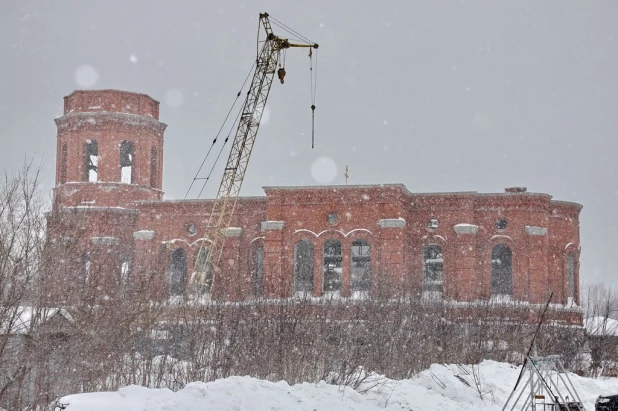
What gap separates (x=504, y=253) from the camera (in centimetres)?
3512

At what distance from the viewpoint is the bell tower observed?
3862 cm

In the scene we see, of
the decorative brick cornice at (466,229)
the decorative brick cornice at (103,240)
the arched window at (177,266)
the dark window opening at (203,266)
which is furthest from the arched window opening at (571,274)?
the decorative brick cornice at (103,240)

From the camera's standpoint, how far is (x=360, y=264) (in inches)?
1394

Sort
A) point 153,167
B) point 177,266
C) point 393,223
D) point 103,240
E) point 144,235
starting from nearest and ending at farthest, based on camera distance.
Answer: point 103,240, point 393,223, point 144,235, point 177,266, point 153,167

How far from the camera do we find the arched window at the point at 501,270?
35.0m

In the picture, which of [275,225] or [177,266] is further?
[177,266]

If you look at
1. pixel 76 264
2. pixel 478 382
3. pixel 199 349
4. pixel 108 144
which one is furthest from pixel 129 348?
pixel 108 144

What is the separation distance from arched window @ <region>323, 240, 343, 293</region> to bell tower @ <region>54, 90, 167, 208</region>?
10619 mm

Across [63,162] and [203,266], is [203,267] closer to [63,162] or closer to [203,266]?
[203,266]

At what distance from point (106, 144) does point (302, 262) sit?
478 inches

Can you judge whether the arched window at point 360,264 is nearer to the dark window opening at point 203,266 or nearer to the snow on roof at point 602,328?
the dark window opening at point 203,266

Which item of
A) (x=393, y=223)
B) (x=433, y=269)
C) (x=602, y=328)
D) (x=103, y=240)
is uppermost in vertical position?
(x=393, y=223)

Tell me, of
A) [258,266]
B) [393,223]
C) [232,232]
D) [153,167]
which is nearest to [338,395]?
[393,223]

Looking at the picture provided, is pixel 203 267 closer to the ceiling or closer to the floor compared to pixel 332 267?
closer to the floor
